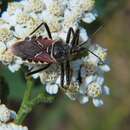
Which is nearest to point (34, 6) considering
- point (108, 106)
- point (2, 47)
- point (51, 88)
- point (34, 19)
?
point (34, 19)

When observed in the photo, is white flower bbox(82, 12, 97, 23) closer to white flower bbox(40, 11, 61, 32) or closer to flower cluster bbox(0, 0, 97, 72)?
flower cluster bbox(0, 0, 97, 72)

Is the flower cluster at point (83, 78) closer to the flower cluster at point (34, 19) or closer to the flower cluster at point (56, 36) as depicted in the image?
the flower cluster at point (56, 36)

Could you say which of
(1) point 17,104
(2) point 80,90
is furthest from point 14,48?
(1) point 17,104

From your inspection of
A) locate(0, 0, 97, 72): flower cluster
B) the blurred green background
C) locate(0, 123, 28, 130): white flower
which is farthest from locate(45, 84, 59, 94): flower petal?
the blurred green background

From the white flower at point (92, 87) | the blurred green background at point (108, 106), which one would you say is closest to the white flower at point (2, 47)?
the white flower at point (92, 87)

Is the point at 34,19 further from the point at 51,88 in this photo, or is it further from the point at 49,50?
the point at 51,88
